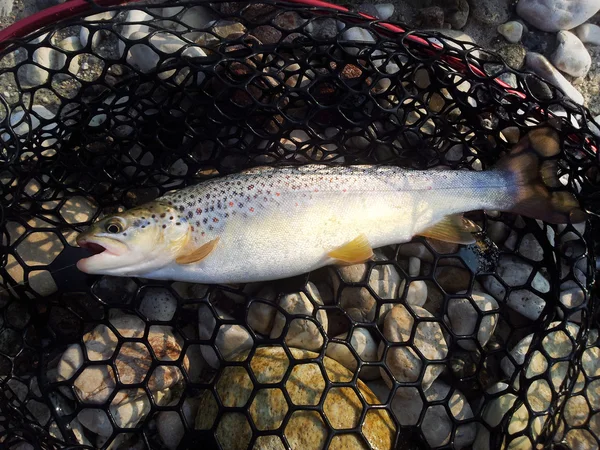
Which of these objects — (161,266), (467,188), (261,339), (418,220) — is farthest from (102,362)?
(467,188)

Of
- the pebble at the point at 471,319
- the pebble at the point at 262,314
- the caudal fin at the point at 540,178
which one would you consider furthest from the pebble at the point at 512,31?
the pebble at the point at 262,314

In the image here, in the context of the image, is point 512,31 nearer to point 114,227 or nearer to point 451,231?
point 451,231

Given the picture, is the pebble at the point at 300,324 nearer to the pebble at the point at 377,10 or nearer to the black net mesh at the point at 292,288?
the black net mesh at the point at 292,288

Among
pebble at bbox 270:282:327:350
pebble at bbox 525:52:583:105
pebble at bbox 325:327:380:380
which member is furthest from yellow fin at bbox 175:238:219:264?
pebble at bbox 525:52:583:105

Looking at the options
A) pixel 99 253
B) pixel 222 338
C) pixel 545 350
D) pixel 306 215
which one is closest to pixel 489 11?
pixel 306 215

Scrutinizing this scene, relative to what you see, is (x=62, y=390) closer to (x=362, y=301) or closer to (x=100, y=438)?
(x=100, y=438)

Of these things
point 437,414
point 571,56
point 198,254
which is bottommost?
point 437,414

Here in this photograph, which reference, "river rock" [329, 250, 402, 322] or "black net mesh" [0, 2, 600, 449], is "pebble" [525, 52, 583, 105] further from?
"river rock" [329, 250, 402, 322]
